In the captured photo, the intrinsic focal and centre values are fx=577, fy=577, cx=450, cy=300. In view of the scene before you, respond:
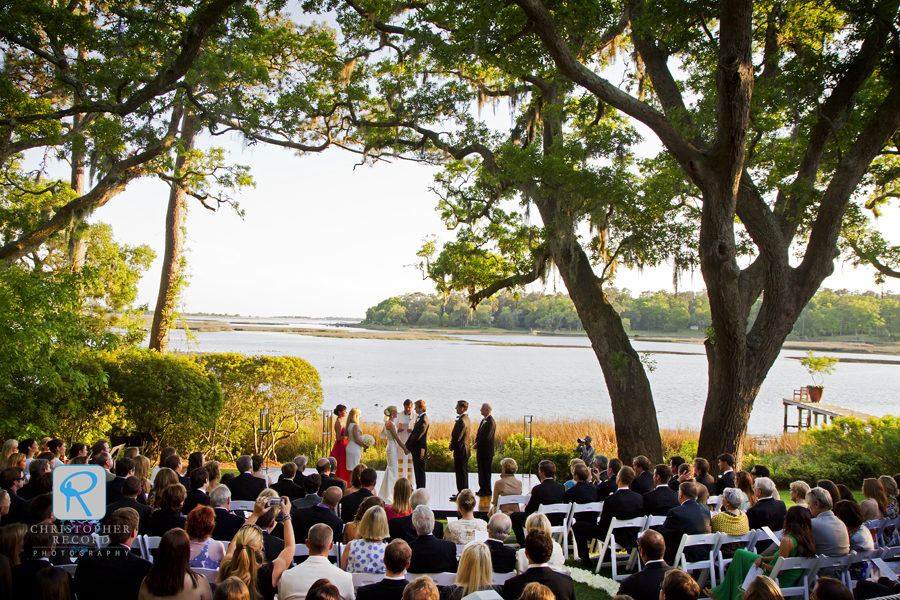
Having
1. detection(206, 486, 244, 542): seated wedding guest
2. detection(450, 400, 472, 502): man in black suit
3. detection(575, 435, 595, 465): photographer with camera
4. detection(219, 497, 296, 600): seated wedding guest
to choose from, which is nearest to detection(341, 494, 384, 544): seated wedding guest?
detection(219, 497, 296, 600): seated wedding guest

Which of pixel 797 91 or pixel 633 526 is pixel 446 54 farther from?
pixel 633 526

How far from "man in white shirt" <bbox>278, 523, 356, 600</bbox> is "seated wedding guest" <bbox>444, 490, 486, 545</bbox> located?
107cm

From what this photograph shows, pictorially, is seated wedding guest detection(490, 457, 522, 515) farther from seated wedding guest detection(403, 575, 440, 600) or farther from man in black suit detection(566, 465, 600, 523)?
seated wedding guest detection(403, 575, 440, 600)

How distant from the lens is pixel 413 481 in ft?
28.1

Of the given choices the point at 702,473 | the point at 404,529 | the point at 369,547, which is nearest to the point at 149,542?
the point at 369,547

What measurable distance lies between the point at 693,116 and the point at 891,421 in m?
8.75

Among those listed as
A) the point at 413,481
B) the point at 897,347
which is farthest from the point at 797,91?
the point at 897,347

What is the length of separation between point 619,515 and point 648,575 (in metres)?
1.98

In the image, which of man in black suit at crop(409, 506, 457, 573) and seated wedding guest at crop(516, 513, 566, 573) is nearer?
seated wedding guest at crop(516, 513, 566, 573)

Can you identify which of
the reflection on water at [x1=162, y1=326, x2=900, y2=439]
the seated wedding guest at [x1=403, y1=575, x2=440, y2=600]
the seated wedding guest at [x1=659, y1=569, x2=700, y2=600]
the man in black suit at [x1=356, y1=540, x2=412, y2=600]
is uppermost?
the seated wedding guest at [x1=659, y1=569, x2=700, y2=600]

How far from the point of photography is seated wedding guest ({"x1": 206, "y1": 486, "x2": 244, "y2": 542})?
4484mm

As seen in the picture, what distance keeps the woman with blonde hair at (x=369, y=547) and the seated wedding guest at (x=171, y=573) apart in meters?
1.03

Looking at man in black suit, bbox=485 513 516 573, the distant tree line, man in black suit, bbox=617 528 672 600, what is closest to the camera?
man in black suit, bbox=617 528 672 600

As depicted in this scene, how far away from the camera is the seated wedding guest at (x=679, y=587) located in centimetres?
282
